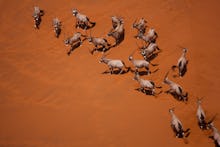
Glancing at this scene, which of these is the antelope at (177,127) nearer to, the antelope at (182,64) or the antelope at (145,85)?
the antelope at (145,85)

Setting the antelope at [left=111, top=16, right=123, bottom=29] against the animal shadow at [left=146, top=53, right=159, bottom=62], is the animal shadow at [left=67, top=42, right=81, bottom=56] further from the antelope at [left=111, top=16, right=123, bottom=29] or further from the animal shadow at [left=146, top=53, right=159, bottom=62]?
the animal shadow at [left=146, top=53, right=159, bottom=62]

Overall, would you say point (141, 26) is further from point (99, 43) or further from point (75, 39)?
point (75, 39)

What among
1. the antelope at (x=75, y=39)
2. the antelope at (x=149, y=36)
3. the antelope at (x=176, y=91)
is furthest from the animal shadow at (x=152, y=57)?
the antelope at (x=75, y=39)

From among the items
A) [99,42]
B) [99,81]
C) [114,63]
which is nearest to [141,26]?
[99,42]

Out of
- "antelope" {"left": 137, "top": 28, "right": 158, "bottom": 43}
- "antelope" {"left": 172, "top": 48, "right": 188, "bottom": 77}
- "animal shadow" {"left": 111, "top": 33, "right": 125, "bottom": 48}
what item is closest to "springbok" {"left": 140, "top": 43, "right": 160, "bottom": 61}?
"antelope" {"left": 137, "top": 28, "right": 158, "bottom": 43}

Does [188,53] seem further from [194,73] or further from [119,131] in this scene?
[119,131]

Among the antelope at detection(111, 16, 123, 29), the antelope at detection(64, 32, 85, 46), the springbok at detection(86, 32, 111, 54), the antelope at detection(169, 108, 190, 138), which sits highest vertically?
the antelope at detection(111, 16, 123, 29)

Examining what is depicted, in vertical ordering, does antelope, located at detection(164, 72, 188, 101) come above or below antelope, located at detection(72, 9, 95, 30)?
below
